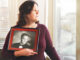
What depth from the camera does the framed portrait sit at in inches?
48.4

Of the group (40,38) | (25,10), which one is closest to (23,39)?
(40,38)

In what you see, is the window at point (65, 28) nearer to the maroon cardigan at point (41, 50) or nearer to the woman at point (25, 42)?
the maroon cardigan at point (41, 50)

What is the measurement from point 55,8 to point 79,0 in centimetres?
30

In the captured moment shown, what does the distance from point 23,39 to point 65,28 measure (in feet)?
2.31

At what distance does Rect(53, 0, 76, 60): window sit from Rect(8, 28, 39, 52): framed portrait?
1.81 feet

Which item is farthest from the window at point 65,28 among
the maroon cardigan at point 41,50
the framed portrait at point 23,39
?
the framed portrait at point 23,39

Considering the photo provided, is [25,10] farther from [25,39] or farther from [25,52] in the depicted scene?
[25,52]

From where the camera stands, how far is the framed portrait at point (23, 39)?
123cm

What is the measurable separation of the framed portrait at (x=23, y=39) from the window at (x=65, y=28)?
55cm

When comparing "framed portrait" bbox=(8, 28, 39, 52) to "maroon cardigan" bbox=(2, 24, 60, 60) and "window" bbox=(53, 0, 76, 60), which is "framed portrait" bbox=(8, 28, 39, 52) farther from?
"window" bbox=(53, 0, 76, 60)

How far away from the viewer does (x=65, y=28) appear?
5.77ft

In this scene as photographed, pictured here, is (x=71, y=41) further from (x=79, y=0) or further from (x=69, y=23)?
(x=79, y=0)

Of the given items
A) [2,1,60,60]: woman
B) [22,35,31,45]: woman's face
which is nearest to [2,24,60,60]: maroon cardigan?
[2,1,60,60]: woman

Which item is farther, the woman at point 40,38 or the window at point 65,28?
the window at point 65,28
